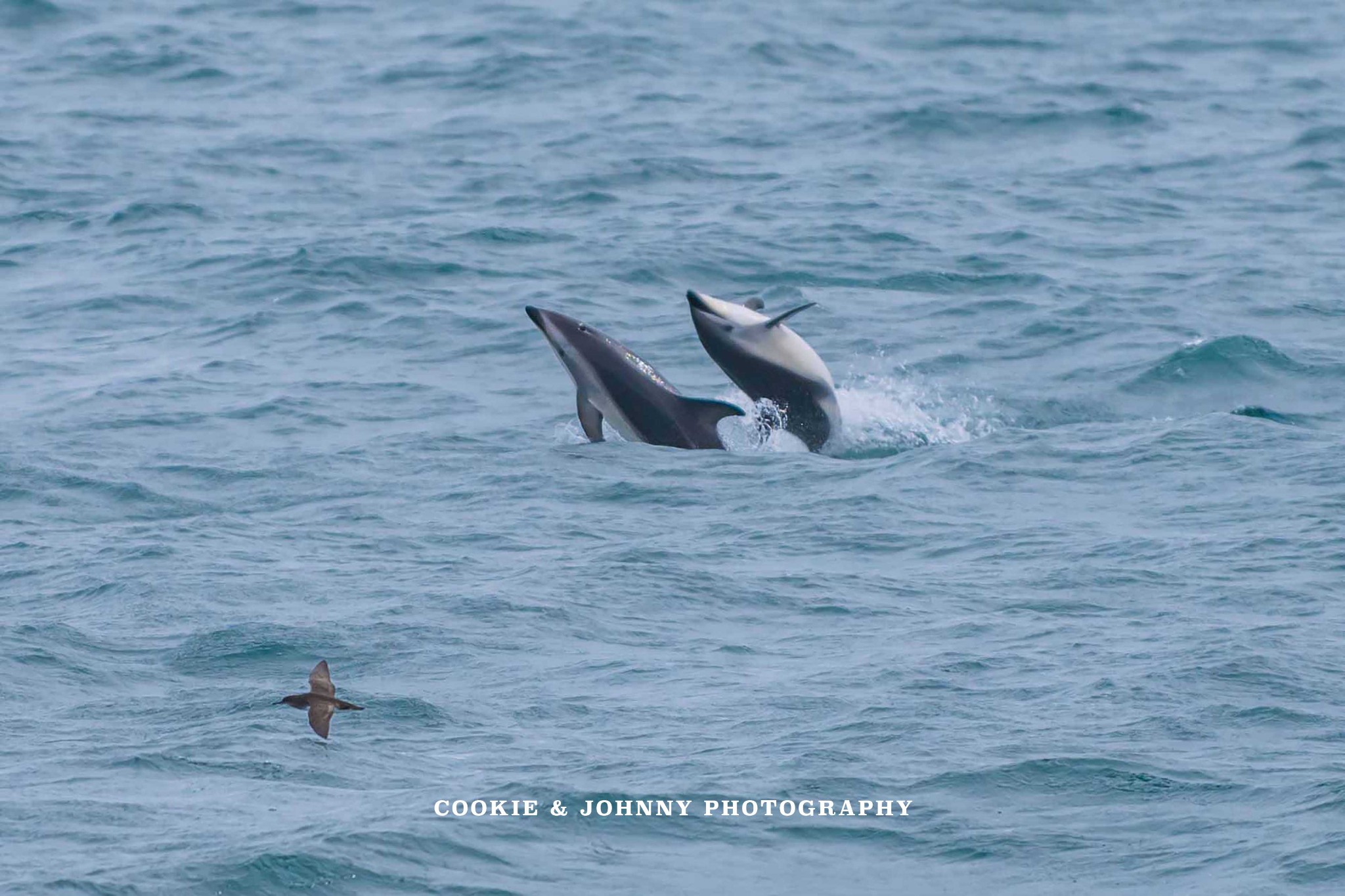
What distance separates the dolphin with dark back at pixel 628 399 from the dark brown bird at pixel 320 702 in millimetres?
6781

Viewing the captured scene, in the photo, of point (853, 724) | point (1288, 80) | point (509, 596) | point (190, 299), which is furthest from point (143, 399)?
point (1288, 80)

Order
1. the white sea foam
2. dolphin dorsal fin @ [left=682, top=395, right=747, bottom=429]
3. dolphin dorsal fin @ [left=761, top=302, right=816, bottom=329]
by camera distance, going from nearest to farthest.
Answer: dolphin dorsal fin @ [left=761, top=302, right=816, bottom=329] → dolphin dorsal fin @ [left=682, top=395, right=747, bottom=429] → the white sea foam

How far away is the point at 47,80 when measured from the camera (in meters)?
34.4

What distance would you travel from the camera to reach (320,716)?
11.2m

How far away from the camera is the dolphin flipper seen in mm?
17906

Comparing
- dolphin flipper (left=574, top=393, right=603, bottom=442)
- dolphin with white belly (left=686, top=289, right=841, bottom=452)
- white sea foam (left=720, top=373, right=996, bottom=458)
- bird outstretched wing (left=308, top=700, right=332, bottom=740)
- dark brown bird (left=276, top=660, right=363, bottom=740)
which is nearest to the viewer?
dark brown bird (left=276, top=660, right=363, bottom=740)

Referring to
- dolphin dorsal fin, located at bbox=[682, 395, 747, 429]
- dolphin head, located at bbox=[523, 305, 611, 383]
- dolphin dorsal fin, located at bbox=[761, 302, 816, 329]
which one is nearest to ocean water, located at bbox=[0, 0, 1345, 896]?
dolphin dorsal fin, located at bbox=[682, 395, 747, 429]

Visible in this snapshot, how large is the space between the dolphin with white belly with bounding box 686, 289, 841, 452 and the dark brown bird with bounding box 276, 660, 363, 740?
6829 mm

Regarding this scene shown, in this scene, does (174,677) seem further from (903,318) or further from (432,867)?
(903,318)

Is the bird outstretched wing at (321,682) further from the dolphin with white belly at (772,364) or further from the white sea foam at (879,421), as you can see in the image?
the white sea foam at (879,421)

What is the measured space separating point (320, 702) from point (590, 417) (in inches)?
278

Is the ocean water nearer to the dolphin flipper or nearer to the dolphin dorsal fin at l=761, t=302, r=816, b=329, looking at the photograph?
the dolphin flipper

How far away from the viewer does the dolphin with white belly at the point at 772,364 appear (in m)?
17.5

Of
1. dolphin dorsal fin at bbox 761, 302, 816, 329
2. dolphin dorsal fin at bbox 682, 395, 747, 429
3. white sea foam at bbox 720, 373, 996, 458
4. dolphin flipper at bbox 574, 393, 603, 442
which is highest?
dolphin dorsal fin at bbox 761, 302, 816, 329
